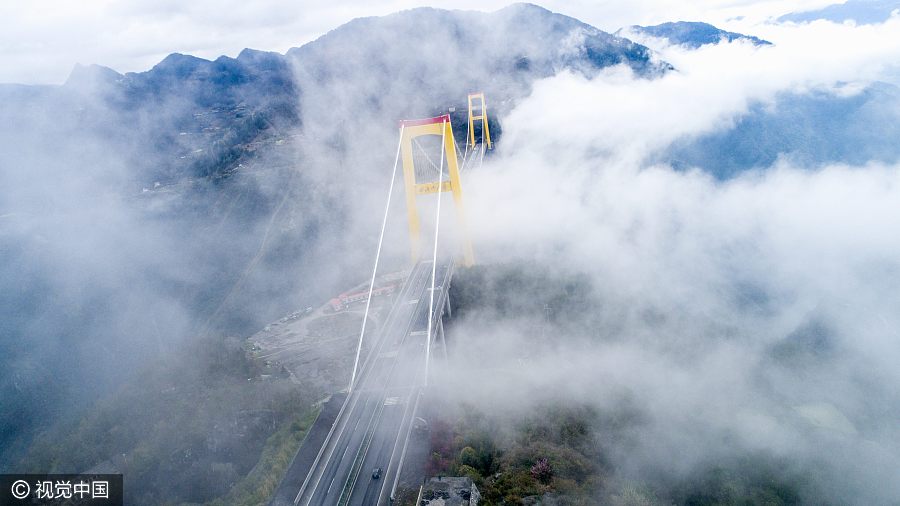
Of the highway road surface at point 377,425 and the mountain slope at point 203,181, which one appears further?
the mountain slope at point 203,181

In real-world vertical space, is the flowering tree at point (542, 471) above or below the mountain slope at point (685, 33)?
below

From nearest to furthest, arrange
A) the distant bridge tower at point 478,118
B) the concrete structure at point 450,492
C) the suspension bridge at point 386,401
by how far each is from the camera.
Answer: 1. the concrete structure at point 450,492
2. the suspension bridge at point 386,401
3. the distant bridge tower at point 478,118

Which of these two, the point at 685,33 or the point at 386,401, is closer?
the point at 386,401

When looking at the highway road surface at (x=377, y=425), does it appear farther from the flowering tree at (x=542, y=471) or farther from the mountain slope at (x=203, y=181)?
the mountain slope at (x=203, y=181)

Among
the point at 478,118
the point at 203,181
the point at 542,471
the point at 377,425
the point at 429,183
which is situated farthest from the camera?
the point at 478,118

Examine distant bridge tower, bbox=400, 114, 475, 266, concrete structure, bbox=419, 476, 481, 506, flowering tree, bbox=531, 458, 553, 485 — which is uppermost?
distant bridge tower, bbox=400, 114, 475, 266

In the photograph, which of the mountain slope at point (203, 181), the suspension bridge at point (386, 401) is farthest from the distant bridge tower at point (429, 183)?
the mountain slope at point (203, 181)

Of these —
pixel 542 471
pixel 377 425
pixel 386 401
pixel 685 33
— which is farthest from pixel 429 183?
pixel 685 33

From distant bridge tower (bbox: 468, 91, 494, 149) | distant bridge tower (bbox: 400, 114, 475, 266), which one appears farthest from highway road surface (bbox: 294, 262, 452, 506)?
distant bridge tower (bbox: 468, 91, 494, 149)

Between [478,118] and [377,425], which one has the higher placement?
[478,118]

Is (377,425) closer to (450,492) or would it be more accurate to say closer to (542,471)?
(450,492)

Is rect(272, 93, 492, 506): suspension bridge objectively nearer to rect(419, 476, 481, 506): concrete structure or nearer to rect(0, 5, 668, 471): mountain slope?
rect(419, 476, 481, 506): concrete structure

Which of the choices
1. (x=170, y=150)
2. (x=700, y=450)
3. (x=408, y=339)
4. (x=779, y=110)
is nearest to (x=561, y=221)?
(x=408, y=339)
